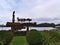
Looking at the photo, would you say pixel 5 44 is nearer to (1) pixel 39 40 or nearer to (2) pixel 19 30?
(1) pixel 39 40

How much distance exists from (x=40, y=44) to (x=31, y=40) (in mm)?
730

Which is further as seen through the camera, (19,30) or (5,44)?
(19,30)

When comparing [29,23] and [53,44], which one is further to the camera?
[29,23]

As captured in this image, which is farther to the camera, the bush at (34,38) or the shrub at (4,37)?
the shrub at (4,37)

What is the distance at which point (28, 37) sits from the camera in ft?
58.1

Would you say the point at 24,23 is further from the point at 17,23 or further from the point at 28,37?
the point at 28,37

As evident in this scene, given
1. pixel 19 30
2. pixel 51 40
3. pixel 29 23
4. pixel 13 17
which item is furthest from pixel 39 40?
pixel 19 30

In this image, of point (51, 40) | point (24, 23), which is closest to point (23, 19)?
point (24, 23)

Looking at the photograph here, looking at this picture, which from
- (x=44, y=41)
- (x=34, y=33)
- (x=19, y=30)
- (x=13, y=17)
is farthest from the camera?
(x=19, y=30)

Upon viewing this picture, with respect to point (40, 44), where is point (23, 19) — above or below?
above

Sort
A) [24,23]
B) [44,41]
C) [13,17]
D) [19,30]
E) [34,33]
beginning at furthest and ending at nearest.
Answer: [19,30]
[24,23]
[13,17]
[44,41]
[34,33]

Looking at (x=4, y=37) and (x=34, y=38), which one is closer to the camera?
(x=34, y=38)

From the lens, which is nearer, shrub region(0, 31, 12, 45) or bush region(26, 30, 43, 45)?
bush region(26, 30, 43, 45)

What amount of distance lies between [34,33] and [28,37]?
0.78 m
